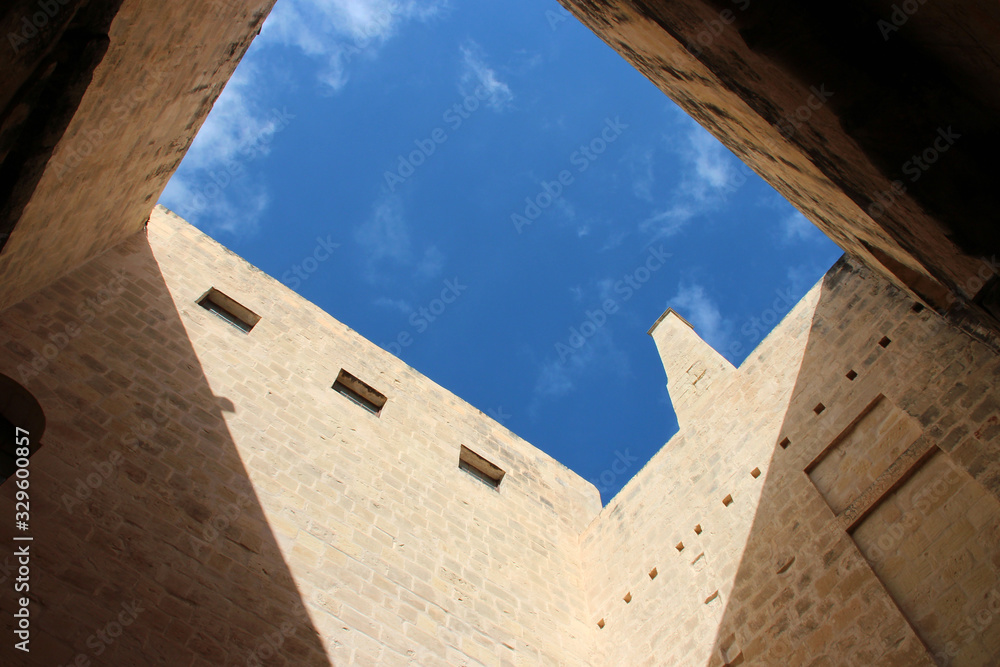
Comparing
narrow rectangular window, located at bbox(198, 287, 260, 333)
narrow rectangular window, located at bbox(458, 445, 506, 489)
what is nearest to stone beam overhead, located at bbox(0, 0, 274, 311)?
narrow rectangular window, located at bbox(198, 287, 260, 333)

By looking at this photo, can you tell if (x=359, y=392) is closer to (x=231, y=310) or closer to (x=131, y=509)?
(x=231, y=310)

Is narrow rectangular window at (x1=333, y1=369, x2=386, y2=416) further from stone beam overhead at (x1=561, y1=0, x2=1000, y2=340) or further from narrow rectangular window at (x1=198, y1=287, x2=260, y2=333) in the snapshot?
stone beam overhead at (x1=561, y1=0, x2=1000, y2=340)

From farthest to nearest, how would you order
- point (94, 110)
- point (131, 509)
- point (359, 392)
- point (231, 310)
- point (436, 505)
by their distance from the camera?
point (359, 392) → point (231, 310) → point (436, 505) → point (131, 509) → point (94, 110)

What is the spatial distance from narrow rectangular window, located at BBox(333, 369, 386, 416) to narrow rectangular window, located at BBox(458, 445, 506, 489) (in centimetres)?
140

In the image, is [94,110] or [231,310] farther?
[231,310]

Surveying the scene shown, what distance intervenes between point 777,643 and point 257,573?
14.6 feet

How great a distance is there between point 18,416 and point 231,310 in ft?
10.1

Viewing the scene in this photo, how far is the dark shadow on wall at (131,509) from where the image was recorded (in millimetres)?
4512

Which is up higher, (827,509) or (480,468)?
(827,509)

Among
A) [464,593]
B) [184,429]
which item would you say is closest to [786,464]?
[464,593]

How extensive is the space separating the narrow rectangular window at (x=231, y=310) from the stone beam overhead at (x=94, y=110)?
3.82 feet

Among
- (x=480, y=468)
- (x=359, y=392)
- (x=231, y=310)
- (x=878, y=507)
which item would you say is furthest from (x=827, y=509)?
(x=231, y=310)

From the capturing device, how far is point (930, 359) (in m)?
5.65

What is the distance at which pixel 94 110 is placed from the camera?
468cm
